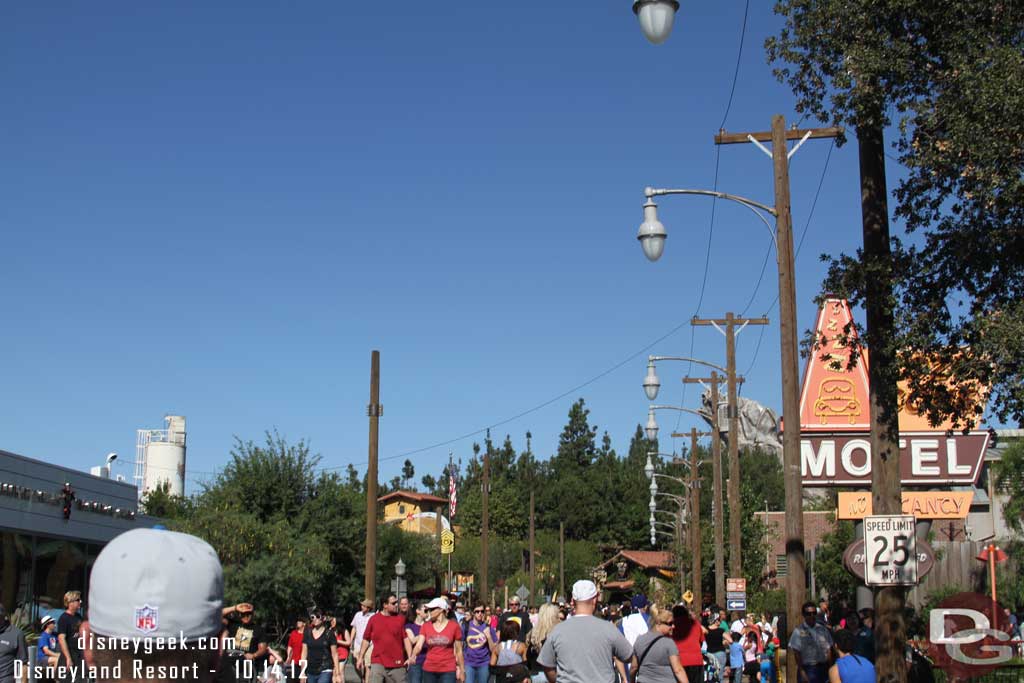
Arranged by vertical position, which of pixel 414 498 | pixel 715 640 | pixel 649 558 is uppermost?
pixel 414 498

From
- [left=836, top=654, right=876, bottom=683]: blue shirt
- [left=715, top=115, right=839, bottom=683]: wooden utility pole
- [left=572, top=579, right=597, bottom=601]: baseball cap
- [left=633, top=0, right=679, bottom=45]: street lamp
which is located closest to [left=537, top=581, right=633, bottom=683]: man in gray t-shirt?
[left=572, top=579, right=597, bottom=601]: baseball cap

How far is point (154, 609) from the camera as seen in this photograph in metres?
3.52

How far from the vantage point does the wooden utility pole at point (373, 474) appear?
3136 centimetres

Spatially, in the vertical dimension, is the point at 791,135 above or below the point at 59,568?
above

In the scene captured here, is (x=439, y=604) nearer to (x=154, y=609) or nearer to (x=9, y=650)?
(x=9, y=650)

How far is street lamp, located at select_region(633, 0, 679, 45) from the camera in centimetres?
1244

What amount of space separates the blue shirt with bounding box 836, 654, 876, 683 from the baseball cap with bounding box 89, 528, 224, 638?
965 cm

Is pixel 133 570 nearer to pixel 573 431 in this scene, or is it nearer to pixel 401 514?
pixel 401 514

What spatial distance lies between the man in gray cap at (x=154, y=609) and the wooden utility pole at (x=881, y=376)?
34.5 feet

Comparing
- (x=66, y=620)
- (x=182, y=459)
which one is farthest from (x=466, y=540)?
(x=66, y=620)

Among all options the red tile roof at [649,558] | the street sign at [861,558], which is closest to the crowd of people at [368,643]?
the street sign at [861,558]

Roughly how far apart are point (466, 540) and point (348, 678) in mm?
82784

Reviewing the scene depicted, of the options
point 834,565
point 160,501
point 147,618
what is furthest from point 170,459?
point 147,618

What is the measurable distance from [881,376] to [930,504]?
1001 inches
